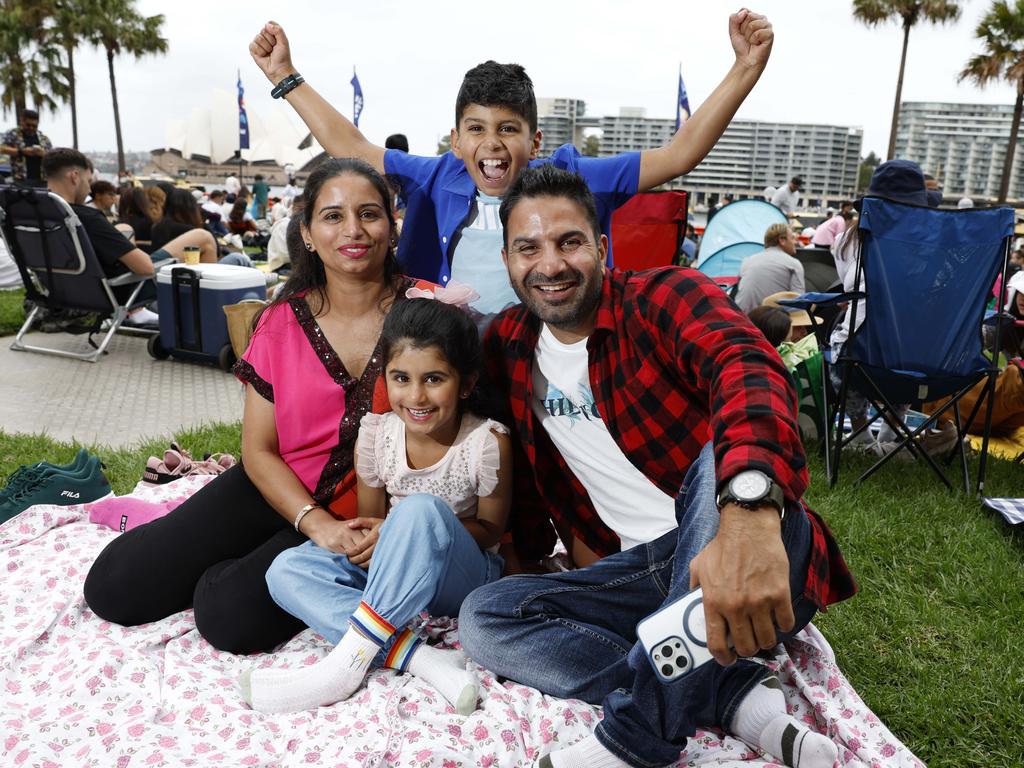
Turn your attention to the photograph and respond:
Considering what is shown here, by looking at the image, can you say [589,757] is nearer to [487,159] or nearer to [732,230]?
[487,159]

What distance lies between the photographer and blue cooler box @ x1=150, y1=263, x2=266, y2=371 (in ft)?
19.8

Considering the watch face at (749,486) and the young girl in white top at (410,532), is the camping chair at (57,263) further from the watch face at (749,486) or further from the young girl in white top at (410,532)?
Result: the watch face at (749,486)

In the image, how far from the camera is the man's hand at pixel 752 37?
264 centimetres

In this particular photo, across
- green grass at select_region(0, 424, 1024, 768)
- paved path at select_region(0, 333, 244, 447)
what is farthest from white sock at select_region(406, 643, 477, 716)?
paved path at select_region(0, 333, 244, 447)

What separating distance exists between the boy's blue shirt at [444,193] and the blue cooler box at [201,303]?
322 cm

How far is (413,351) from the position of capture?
7.43 feet

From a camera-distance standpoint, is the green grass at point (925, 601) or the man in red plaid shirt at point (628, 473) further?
the green grass at point (925, 601)

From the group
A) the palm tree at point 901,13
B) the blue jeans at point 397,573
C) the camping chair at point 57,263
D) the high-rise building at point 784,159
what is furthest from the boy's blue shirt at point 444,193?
the high-rise building at point 784,159

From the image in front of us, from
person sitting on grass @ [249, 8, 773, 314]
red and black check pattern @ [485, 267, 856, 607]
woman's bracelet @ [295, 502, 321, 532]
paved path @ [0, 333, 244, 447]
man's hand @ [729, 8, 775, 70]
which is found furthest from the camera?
paved path @ [0, 333, 244, 447]

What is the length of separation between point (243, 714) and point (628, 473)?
46.6 inches

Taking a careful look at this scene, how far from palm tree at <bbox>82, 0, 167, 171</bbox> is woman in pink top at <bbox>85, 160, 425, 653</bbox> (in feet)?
117

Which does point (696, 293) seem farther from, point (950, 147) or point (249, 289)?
point (950, 147)

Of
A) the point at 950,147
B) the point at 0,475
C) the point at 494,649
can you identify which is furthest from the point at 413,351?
the point at 950,147

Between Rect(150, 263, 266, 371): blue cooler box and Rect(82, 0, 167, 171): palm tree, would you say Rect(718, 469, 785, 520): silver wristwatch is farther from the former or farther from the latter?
Rect(82, 0, 167, 171): palm tree
